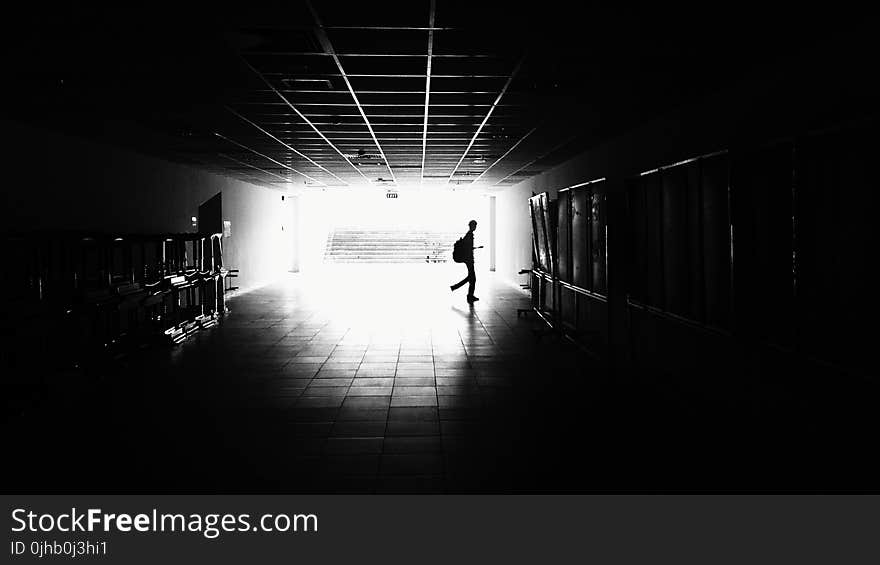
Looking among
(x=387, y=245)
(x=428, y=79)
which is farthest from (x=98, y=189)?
(x=387, y=245)

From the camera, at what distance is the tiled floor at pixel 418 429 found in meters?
3.76

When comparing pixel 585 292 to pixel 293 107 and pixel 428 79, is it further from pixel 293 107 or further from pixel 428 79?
pixel 293 107

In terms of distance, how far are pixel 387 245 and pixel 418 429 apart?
3890cm

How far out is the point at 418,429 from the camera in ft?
15.5

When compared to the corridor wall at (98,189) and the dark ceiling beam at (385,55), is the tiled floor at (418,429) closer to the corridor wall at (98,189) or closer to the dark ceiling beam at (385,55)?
the corridor wall at (98,189)

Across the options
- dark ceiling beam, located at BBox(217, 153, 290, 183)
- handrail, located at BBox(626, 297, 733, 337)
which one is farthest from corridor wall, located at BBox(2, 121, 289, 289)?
handrail, located at BBox(626, 297, 733, 337)

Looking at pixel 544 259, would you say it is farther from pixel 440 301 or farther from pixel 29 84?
pixel 29 84

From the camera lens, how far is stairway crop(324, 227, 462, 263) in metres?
40.0

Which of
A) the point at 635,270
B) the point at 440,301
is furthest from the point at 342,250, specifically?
the point at 635,270

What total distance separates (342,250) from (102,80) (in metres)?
37.3

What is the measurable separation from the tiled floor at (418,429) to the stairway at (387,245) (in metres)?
31.4

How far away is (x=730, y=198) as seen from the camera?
5098 mm

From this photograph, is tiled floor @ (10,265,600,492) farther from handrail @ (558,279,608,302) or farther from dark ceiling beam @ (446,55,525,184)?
dark ceiling beam @ (446,55,525,184)

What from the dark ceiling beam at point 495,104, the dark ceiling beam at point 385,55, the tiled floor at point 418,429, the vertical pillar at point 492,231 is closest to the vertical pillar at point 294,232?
the vertical pillar at point 492,231
